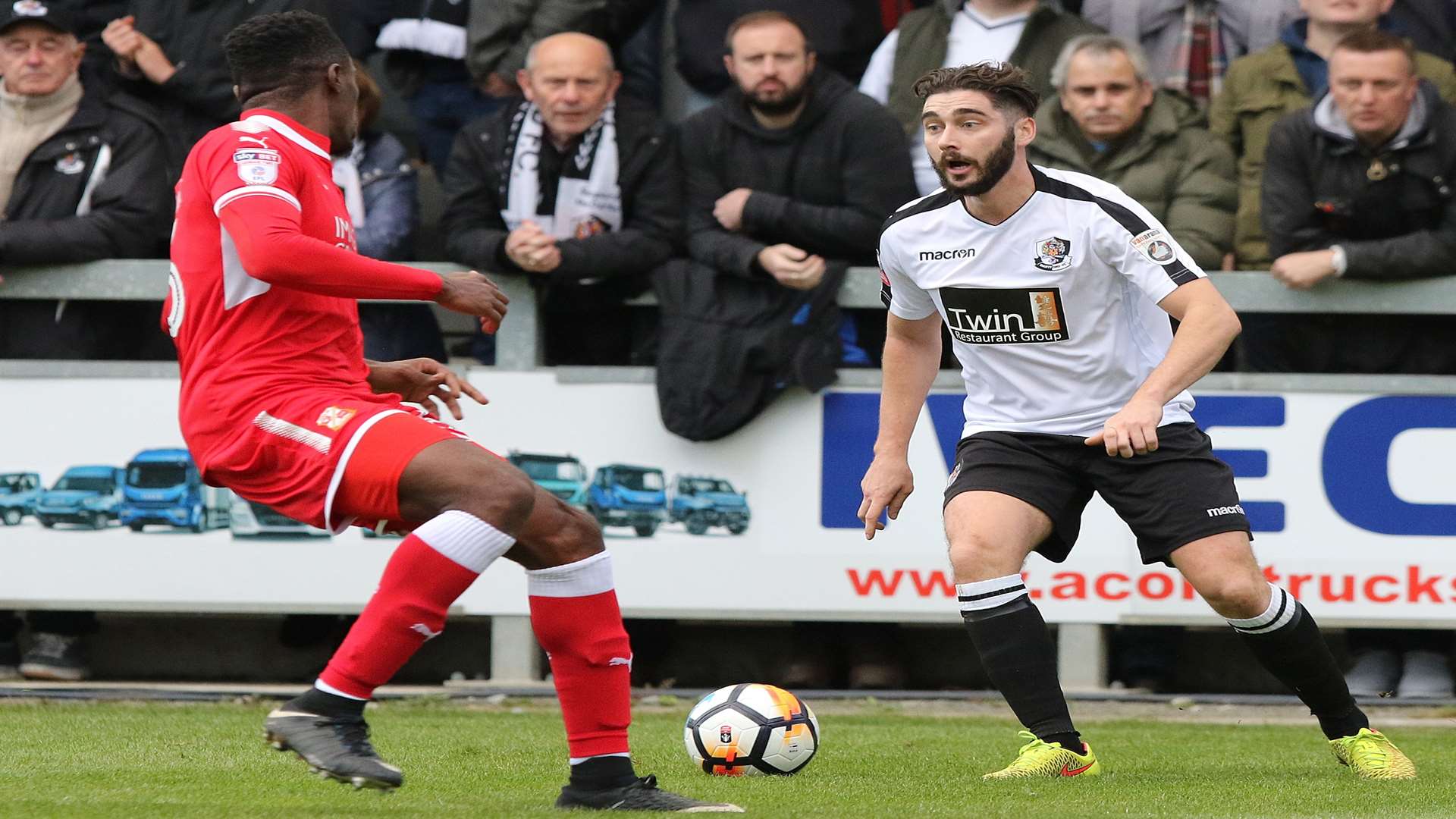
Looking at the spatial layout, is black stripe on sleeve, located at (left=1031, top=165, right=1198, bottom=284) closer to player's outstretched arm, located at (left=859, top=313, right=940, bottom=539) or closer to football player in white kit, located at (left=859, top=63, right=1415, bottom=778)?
football player in white kit, located at (left=859, top=63, right=1415, bottom=778)

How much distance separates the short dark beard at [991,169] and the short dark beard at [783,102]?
95.6 inches

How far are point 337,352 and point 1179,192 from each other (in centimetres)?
423

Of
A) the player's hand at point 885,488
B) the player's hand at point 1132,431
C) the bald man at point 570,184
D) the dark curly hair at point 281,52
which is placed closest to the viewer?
the dark curly hair at point 281,52

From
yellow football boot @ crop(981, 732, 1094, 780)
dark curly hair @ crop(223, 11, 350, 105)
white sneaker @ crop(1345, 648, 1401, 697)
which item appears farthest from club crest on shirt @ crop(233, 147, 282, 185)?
white sneaker @ crop(1345, 648, 1401, 697)

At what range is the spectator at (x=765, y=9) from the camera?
870cm

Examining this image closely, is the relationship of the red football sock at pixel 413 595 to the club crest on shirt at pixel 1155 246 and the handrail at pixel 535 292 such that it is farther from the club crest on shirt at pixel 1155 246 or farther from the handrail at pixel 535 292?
the handrail at pixel 535 292

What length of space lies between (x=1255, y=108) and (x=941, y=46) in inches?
52.6

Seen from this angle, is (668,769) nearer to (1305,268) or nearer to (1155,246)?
(1155,246)

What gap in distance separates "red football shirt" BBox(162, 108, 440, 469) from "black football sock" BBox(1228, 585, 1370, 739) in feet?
8.67

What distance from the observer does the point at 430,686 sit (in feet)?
28.5

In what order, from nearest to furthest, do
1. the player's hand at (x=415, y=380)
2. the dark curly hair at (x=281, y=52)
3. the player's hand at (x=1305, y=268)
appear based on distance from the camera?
1. the dark curly hair at (x=281, y=52)
2. the player's hand at (x=415, y=380)
3. the player's hand at (x=1305, y=268)

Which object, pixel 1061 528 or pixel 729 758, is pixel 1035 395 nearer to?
pixel 1061 528

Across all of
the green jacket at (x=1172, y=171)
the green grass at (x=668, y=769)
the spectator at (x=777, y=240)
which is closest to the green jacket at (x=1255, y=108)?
the green jacket at (x=1172, y=171)

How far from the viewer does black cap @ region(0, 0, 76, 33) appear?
327 inches
